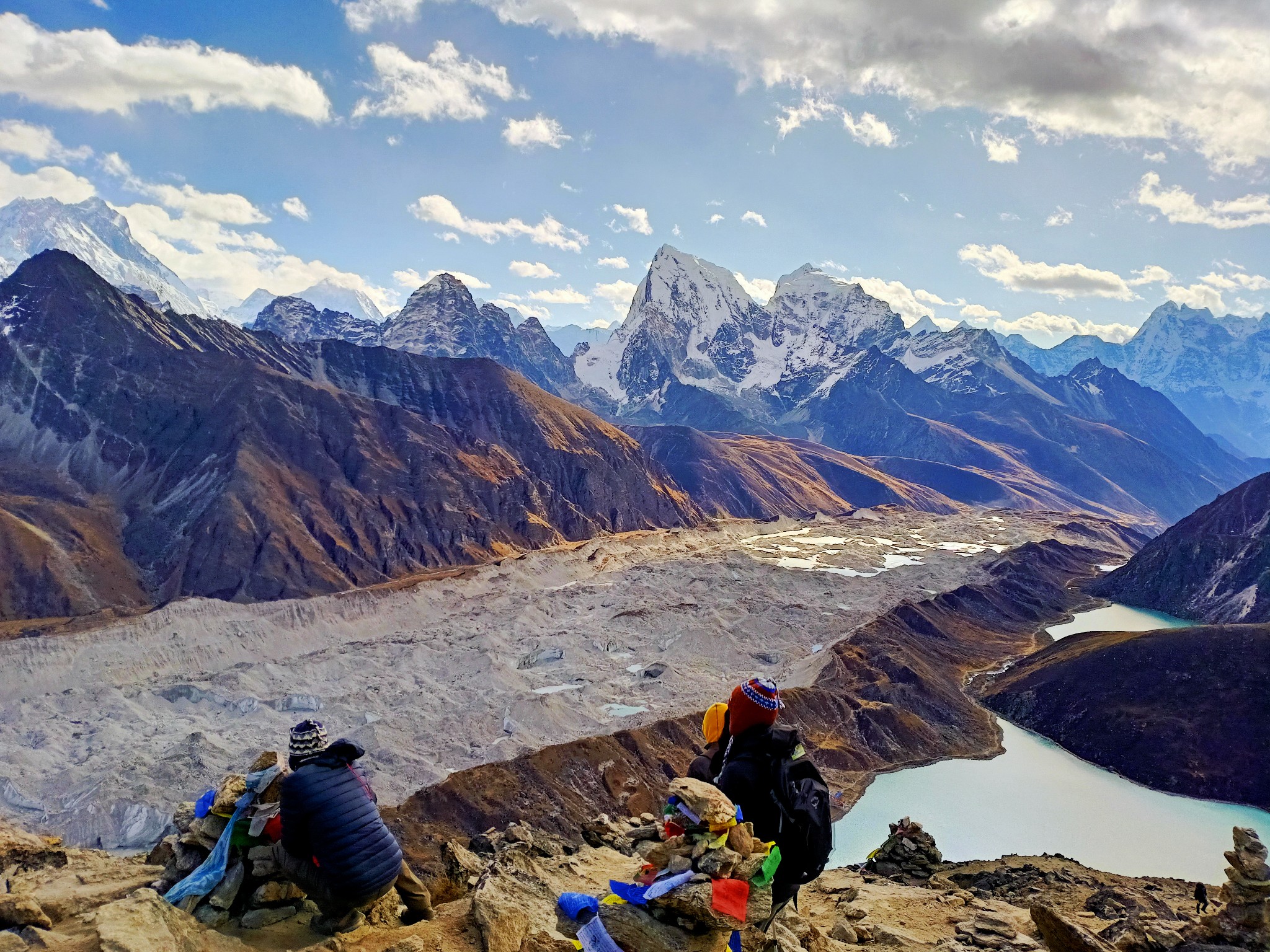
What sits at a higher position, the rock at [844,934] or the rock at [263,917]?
the rock at [263,917]

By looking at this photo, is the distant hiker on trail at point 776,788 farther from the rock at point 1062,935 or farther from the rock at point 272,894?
the rock at point 1062,935

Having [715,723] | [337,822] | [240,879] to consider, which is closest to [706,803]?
[715,723]

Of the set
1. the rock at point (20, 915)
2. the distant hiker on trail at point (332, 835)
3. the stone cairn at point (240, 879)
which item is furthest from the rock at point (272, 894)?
the rock at point (20, 915)

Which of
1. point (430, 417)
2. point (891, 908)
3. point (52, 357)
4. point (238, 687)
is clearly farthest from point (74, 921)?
point (430, 417)

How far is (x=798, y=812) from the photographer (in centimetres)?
Result: 664

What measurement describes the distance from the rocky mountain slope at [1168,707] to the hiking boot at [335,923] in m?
49.9

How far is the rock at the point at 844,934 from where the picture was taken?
10.6 m

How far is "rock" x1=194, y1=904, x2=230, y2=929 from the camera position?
297 inches

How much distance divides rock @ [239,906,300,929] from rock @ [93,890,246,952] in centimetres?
27

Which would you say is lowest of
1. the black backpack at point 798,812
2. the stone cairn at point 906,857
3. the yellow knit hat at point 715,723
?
the stone cairn at point 906,857

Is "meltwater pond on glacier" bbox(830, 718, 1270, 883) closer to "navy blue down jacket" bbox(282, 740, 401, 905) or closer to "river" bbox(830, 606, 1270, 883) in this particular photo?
"river" bbox(830, 606, 1270, 883)

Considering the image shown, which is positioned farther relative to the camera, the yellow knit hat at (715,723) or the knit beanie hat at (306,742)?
the knit beanie hat at (306,742)

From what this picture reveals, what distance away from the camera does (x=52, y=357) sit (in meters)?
83.2

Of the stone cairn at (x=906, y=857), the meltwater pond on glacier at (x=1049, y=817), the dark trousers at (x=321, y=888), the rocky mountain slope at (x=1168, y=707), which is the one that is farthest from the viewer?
the rocky mountain slope at (x=1168, y=707)
